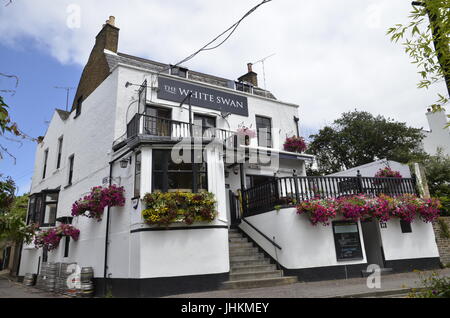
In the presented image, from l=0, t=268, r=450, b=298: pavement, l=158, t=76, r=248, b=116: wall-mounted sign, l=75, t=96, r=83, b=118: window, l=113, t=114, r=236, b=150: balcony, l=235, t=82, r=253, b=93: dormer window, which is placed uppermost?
l=235, t=82, r=253, b=93: dormer window

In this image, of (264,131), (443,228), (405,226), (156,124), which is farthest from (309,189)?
(443,228)

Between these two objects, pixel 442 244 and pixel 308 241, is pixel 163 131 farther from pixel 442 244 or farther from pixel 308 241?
pixel 442 244

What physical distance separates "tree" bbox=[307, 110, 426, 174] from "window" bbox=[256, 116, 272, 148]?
1511 cm

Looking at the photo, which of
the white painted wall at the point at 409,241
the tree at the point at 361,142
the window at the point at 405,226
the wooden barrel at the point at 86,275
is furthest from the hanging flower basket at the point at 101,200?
the tree at the point at 361,142

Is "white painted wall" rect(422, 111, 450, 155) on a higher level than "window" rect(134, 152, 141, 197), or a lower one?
higher

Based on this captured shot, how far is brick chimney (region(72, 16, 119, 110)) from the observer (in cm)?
1527

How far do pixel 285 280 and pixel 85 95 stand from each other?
1299 cm

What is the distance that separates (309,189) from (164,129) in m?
6.00

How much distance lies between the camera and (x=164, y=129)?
12.8 meters

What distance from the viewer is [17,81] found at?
2.91 m

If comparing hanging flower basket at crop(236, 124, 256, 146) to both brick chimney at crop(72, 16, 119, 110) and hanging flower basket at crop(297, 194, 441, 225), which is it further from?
brick chimney at crop(72, 16, 119, 110)

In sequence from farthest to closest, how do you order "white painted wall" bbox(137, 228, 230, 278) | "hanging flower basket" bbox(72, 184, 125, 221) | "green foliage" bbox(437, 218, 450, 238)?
"green foliage" bbox(437, 218, 450, 238), "hanging flower basket" bbox(72, 184, 125, 221), "white painted wall" bbox(137, 228, 230, 278)

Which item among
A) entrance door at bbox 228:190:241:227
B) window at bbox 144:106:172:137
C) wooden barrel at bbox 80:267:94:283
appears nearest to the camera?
wooden barrel at bbox 80:267:94:283

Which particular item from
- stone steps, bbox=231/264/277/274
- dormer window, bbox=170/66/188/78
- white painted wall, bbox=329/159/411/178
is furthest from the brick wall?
dormer window, bbox=170/66/188/78
